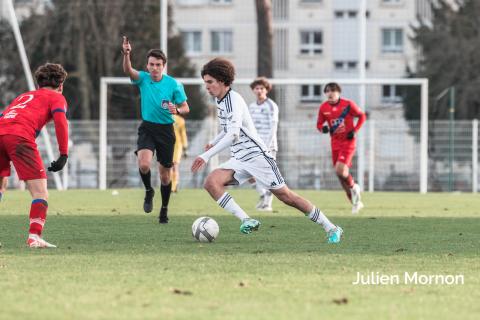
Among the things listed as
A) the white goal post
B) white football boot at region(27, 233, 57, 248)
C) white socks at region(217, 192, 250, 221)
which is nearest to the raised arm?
white socks at region(217, 192, 250, 221)

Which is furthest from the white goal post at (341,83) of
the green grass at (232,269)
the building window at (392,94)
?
the green grass at (232,269)

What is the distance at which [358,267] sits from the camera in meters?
8.54

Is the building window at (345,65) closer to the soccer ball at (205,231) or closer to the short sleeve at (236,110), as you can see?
the short sleeve at (236,110)

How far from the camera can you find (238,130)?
1079 centimetres

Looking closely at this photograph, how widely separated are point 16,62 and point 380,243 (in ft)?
130

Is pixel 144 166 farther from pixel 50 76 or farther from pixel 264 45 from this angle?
pixel 264 45

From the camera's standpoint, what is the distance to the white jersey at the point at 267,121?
714 inches

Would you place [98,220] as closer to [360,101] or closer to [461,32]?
[360,101]

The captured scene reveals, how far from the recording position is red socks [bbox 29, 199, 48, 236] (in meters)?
10.0

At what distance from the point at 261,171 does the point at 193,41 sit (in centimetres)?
4681

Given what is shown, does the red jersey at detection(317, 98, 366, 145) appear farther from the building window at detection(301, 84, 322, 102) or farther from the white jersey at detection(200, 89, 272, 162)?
the building window at detection(301, 84, 322, 102)

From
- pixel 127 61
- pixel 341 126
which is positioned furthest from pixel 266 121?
pixel 127 61

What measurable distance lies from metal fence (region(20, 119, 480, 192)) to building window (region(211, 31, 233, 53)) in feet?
75.3

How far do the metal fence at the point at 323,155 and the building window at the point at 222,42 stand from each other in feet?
75.3
